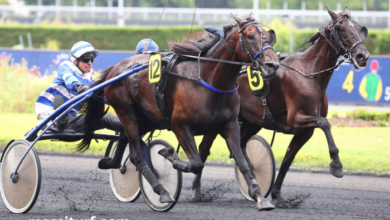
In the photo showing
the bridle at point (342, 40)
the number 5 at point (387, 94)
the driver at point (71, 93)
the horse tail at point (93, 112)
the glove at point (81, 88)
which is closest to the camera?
the bridle at point (342, 40)

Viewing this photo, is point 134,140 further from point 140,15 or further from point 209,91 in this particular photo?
point 140,15

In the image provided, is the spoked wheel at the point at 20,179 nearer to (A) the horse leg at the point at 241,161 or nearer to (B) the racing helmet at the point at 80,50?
(B) the racing helmet at the point at 80,50

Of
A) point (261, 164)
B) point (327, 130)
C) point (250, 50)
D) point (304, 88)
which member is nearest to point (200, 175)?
point (261, 164)

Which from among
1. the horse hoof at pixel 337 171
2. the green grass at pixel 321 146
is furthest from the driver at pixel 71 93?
the horse hoof at pixel 337 171

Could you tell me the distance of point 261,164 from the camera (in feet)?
20.0

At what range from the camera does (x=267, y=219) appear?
481 cm

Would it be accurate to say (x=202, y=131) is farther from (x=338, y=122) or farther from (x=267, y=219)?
(x=338, y=122)

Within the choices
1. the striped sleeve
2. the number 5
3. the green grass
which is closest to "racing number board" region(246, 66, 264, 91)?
the striped sleeve

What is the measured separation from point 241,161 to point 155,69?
115 cm

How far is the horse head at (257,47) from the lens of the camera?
394cm

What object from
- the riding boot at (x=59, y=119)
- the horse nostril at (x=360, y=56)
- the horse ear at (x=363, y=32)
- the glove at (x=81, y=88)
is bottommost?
the riding boot at (x=59, y=119)

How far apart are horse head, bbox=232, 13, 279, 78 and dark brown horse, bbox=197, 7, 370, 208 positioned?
1.35 metres

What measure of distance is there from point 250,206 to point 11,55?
11.9 metres

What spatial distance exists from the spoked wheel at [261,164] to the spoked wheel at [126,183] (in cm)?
121
